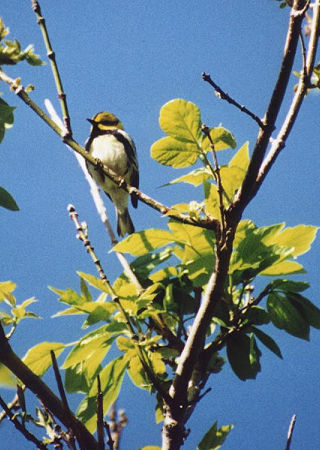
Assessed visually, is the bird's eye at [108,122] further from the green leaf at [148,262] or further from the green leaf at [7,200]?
the green leaf at [7,200]

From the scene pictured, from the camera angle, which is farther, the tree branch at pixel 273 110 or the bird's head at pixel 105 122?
the bird's head at pixel 105 122

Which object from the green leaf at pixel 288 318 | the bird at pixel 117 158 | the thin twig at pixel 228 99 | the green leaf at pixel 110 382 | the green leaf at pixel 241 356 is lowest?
the green leaf at pixel 110 382

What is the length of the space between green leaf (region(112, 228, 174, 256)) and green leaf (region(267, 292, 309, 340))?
0.29 meters

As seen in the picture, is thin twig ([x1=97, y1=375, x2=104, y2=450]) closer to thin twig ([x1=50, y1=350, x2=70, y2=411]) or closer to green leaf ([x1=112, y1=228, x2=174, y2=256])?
thin twig ([x1=50, y1=350, x2=70, y2=411])

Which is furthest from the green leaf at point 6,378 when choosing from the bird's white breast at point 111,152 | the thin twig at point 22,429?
the bird's white breast at point 111,152

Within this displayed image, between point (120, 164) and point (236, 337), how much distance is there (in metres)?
3.37

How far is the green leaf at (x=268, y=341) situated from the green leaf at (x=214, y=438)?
21 cm

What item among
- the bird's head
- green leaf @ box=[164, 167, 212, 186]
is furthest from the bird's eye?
green leaf @ box=[164, 167, 212, 186]

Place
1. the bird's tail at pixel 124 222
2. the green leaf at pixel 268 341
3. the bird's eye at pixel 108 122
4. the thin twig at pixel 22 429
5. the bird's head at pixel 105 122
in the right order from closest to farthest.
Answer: the thin twig at pixel 22 429, the green leaf at pixel 268 341, the bird's tail at pixel 124 222, the bird's head at pixel 105 122, the bird's eye at pixel 108 122

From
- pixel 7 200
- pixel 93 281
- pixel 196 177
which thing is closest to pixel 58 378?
pixel 7 200

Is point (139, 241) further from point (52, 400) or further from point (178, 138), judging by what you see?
point (52, 400)

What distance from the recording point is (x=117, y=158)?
178 inches

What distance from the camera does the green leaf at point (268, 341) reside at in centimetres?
129

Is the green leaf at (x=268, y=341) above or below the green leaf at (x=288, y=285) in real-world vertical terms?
below
